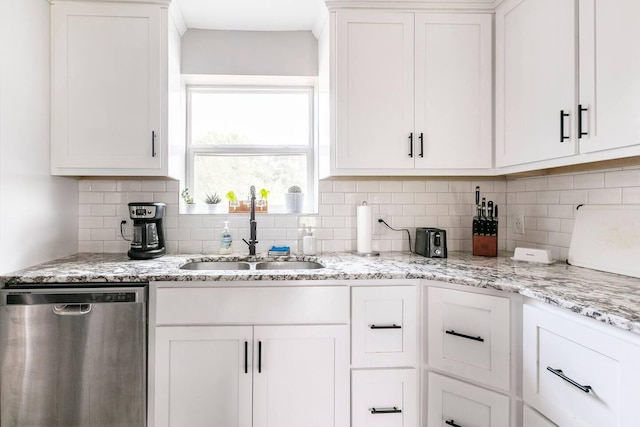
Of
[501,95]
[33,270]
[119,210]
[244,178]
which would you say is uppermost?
[501,95]

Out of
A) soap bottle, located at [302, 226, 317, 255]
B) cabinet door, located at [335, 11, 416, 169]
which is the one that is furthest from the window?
cabinet door, located at [335, 11, 416, 169]

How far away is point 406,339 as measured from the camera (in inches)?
62.7

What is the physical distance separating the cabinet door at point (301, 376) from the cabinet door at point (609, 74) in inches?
51.7

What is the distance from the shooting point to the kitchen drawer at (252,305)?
5.10 ft

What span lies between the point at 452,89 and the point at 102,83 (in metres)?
1.93

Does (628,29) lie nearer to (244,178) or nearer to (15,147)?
(244,178)

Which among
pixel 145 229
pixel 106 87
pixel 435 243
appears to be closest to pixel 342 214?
pixel 435 243

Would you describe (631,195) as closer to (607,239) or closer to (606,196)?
(606,196)

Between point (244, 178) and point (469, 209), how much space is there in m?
1.54

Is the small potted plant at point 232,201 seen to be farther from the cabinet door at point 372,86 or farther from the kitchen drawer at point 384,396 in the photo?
the kitchen drawer at point 384,396

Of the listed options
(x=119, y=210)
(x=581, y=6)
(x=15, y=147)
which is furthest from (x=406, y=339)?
(x=15, y=147)

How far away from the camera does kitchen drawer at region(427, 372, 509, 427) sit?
54.6 inches

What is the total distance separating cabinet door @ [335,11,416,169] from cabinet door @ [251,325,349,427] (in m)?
0.94

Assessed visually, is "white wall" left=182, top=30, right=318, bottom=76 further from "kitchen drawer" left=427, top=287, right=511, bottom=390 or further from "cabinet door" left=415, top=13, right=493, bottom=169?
"kitchen drawer" left=427, top=287, right=511, bottom=390
